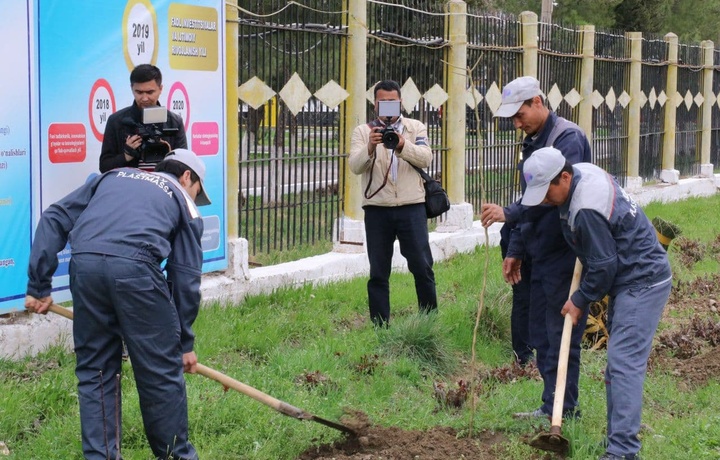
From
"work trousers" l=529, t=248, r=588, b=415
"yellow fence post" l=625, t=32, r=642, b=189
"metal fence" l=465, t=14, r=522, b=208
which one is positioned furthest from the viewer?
"yellow fence post" l=625, t=32, r=642, b=189

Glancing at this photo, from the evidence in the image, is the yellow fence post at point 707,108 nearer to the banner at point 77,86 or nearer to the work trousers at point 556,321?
the banner at point 77,86

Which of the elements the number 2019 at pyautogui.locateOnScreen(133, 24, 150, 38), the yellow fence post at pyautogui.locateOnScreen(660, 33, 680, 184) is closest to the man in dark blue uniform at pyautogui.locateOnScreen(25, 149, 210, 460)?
the number 2019 at pyautogui.locateOnScreen(133, 24, 150, 38)

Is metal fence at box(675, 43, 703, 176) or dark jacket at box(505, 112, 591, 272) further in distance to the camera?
metal fence at box(675, 43, 703, 176)

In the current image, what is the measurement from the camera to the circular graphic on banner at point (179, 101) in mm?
8166

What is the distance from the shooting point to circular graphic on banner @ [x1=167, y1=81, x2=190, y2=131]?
8166mm

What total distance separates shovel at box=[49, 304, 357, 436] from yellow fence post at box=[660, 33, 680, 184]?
1520cm

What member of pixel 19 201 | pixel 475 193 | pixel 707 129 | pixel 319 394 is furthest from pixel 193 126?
pixel 707 129

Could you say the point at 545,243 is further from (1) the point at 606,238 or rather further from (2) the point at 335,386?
(2) the point at 335,386

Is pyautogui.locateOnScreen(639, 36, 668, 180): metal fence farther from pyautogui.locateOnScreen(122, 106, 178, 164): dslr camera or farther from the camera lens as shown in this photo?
pyautogui.locateOnScreen(122, 106, 178, 164): dslr camera

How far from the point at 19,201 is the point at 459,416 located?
3.16 m

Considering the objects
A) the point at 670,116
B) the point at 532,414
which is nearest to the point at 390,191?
the point at 532,414

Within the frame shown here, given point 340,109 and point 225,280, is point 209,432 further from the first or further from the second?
point 340,109

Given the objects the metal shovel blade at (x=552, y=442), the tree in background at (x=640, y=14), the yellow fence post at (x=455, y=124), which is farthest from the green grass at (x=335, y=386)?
the tree in background at (x=640, y=14)

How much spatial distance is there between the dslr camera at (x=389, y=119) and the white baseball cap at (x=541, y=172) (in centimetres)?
244
